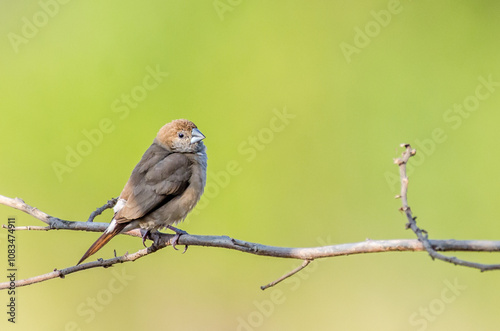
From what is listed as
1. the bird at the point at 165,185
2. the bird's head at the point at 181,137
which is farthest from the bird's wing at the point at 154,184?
the bird's head at the point at 181,137

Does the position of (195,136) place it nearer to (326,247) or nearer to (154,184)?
(154,184)

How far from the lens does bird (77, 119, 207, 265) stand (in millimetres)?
3498

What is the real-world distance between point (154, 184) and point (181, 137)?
52 centimetres

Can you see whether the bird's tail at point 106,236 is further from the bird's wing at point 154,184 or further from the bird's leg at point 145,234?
the bird's leg at point 145,234

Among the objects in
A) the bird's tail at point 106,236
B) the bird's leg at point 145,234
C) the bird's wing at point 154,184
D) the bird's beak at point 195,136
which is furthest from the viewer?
the bird's beak at point 195,136

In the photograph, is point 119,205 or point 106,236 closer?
point 106,236

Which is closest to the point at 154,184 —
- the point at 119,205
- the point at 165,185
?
the point at 165,185

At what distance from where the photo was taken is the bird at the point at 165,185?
350cm

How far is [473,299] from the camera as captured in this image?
18.4 feet

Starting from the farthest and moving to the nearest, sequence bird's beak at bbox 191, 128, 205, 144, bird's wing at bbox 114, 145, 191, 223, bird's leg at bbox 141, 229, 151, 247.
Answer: bird's beak at bbox 191, 128, 205, 144 → bird's leg at bbox 141, 229, 151, 247 → bird's wing at bbox 114, 145, 191, 223

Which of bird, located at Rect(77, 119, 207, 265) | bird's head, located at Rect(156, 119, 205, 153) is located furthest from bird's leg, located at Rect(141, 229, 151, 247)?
bird's head, located at Rect(156, 119, 205, 153)

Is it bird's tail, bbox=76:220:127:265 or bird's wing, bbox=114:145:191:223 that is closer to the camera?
bird's tail, bbox=76:220:127:265

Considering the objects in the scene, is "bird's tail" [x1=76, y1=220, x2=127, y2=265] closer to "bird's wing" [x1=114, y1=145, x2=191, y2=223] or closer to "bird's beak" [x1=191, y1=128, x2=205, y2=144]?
"bird's wing" [x1=114, y1=145, x2=191, y2=223]

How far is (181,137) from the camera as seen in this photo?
13.5 feet
